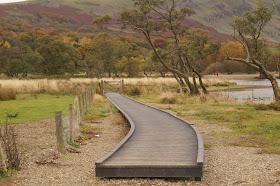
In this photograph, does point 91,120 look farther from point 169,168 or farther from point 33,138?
point 169,168

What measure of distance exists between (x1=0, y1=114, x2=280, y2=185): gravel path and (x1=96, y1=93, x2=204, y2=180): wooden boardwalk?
0.63 ft

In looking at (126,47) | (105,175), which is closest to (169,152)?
(105,175)

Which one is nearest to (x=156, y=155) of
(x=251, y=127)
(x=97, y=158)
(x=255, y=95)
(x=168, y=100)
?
(x=97, y=158)

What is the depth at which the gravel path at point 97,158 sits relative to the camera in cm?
629

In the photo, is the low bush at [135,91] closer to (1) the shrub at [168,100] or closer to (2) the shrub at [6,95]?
(1) the shrub at [168,100]

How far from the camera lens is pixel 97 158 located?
8.29 m

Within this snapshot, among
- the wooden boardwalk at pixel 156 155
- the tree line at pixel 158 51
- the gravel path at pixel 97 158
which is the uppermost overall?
the tree line at pixel 158 51

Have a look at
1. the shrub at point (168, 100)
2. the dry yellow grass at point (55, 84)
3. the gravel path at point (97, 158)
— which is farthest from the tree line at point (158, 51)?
the gravel path at point (97, 158)

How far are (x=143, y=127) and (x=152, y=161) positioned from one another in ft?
15.4

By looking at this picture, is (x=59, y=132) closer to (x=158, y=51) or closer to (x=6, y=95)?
(x=6, y=95)

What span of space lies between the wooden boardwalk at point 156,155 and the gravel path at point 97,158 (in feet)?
Answer: 0.63

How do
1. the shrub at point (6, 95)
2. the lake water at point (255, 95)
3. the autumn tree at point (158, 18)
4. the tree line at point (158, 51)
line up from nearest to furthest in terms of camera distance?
the shrub at point (6, 95), the tree line at point (158, 51), the lake water at point (255, 95), the autumn tree at point (158, 18)

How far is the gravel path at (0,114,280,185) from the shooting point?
629 centimetres

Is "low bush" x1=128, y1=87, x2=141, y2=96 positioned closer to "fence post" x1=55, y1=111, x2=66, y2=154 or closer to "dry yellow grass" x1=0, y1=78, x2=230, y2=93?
"dry yellow grass" x1=0, y1=78, x2=230, y2=93
